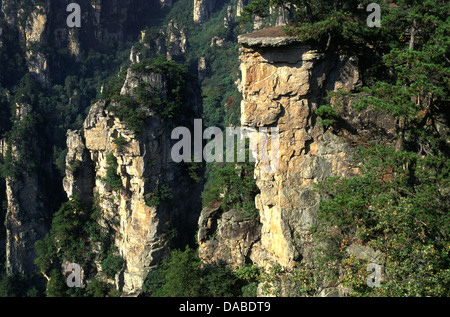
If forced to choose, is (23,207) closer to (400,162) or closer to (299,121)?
(299,121)

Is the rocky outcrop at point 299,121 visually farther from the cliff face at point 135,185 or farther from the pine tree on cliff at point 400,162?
the cliff face at point 135,185

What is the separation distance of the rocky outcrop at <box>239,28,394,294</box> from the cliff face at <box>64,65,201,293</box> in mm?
12827

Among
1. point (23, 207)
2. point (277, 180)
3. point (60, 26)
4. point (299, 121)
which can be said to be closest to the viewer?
point (299, 121)


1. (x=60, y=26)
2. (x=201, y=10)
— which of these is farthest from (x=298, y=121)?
(x=201, y=10)

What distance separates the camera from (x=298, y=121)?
12.2 metres

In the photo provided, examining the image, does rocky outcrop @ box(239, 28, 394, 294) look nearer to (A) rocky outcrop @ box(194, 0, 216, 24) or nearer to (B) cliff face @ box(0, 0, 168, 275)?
(B) cliff face @ box(0, 0, 168, 275)

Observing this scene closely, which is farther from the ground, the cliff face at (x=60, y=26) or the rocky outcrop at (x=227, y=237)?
the cliff face at (x=60, y=26)

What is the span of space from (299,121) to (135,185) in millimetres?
15046

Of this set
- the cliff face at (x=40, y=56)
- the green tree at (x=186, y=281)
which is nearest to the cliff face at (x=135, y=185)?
the cliff face at (x=40, y=56)

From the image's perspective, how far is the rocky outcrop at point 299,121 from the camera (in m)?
11.9

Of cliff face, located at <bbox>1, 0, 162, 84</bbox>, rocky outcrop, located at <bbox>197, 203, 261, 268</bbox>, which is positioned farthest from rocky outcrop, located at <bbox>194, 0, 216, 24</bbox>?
rocky outcrop, located at <bbox>197, 203, 261, 268</bbox>
